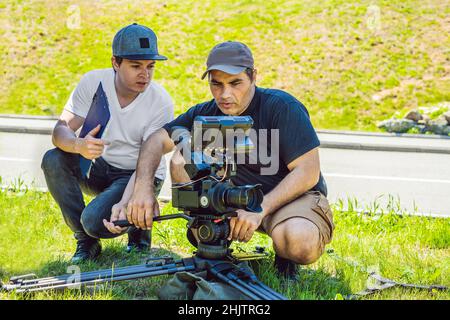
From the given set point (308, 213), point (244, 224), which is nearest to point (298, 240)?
point (308, 213)

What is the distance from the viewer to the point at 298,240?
3961 mm

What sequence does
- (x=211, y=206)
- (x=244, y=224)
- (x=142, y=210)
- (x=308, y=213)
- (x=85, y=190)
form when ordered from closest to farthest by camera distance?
1. (x=211, y=206)
2. (x=244, y=224)
3. (x=142, y=210)
4. (x=308, y=213)
5. (x=85, y=190)

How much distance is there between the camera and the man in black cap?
3.99m

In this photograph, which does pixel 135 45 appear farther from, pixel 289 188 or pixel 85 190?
pixel 289 188

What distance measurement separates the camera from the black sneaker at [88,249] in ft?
15.4

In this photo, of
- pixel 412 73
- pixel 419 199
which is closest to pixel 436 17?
pixel 412 73

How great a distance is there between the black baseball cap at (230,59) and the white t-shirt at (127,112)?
0.95m

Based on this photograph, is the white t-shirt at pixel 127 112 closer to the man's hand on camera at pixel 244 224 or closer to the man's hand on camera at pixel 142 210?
the man's hand on camera at pixel 142 210

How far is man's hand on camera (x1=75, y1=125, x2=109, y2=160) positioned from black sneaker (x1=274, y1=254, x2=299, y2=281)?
51.0 inches

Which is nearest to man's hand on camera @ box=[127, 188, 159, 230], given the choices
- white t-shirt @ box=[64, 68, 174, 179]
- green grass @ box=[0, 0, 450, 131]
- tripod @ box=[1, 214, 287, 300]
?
tripod @ box=[1, 214, 287, 300]

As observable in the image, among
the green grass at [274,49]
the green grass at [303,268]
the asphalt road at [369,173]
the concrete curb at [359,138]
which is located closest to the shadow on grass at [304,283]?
the green grass at [303,268]

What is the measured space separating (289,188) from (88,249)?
1589 millimetres

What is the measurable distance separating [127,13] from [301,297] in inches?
668

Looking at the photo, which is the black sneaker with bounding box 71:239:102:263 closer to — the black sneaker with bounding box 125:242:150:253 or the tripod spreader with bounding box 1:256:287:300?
the black sneaker with bounding box 125:242:150:253
